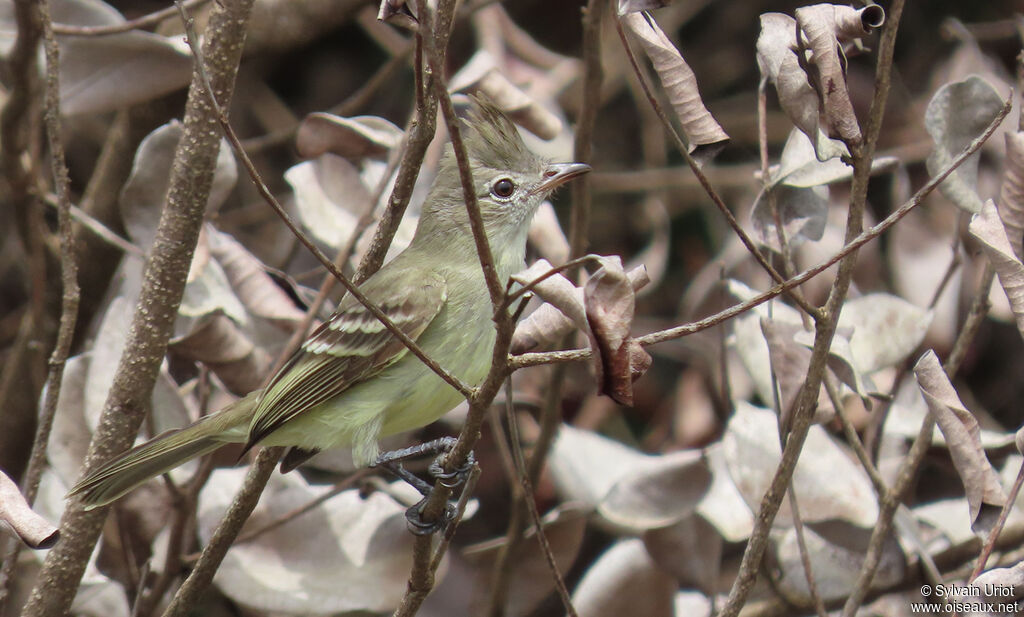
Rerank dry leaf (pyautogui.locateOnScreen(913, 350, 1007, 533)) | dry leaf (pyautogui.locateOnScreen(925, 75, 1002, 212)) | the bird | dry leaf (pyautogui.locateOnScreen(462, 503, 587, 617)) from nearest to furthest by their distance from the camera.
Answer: dry leaf (pyautogui.locateOnScreen(913, 350, 1007, 533)) < dry leaf (pyautogui.locateOnScreen(925, 75, 1002, 212)) < the bird < dry leaf (pyautogui.locateOnScreen(462, 503, 587, 617))

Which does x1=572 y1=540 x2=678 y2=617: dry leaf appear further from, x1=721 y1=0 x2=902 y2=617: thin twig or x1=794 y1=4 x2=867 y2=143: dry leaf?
x1=794 y1=4 x2=867 y2=143: dry leaf

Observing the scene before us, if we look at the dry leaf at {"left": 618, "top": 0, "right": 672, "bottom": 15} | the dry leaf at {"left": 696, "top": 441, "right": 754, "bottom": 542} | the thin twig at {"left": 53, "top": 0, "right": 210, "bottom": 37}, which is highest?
the dry leaf at {"left": 618, "top": 0, "right": 672, "bottom": 15}

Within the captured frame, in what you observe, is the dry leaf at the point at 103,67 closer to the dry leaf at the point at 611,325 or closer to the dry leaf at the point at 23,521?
the dry leaf at the point at 23,521

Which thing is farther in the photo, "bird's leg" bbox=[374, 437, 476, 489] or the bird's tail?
the bird's tail

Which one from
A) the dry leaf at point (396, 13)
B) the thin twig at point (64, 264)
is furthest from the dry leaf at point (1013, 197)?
the thin twig at point (64, 264)

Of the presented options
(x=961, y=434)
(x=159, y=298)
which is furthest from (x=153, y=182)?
(x=961, y=434)

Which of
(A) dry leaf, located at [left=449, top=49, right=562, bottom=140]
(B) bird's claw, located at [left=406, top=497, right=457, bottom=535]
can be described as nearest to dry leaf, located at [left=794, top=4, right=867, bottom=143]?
(B) bird's claw, located at [left=406, top=497, right=457, bottom=535]

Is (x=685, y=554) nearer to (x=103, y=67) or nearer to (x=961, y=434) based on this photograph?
(x=961, y=434)
